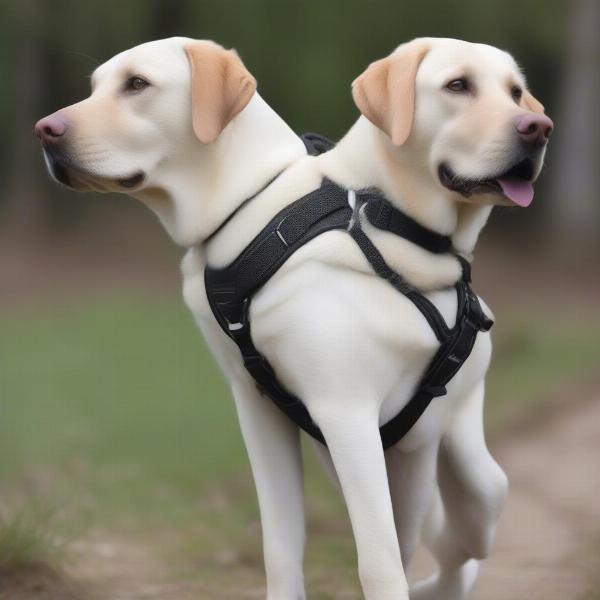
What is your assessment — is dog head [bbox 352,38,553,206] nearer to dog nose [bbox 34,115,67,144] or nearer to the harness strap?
the harness strap

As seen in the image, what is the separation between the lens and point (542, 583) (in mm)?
5074

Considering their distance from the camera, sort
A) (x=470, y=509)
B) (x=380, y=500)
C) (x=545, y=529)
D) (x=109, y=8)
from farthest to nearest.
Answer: (x=109, y=8), (x=545, y=529), (x=470, y=509), (x=380, y=500)

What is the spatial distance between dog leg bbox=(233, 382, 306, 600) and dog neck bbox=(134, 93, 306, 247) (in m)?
0.54

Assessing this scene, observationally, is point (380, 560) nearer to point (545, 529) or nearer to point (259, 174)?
point (259, 174)

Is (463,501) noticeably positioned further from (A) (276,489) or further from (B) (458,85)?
(B) (458,85)

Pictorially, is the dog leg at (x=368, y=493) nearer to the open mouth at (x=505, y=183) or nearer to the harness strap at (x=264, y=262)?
the harness strap at (x=264, y=262)

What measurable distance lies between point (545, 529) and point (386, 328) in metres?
3.07

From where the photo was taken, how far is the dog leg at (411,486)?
13.0 feet

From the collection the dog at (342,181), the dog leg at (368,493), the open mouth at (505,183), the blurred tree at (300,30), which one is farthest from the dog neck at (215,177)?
the blurred tree at (300,30)

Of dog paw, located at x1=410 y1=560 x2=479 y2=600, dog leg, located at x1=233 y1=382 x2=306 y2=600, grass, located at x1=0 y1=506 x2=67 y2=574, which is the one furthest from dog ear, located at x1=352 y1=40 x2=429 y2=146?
grass, located at x1=0 y1=506 x2=67 y2=574

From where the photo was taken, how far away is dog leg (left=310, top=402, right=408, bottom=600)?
3.48 m

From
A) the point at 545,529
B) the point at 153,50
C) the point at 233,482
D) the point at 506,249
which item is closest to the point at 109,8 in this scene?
the point at 506,249

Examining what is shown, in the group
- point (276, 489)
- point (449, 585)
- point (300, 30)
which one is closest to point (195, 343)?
point (300, 30)

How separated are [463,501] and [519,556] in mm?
1781
